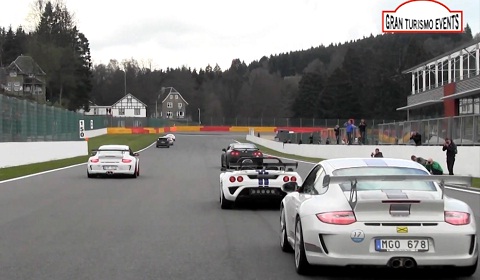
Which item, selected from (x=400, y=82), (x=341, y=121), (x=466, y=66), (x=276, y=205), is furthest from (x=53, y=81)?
(x=276, y=205)

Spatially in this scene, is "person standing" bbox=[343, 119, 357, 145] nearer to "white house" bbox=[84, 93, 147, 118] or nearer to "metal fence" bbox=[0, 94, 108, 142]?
"metal fence" bbox=[0, 94, 108, 142]

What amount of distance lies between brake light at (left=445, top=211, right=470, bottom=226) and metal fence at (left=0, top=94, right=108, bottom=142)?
26.8 metres

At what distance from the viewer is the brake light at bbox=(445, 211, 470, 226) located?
6.80m

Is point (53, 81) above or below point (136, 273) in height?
above

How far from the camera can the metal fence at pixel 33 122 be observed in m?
32.0

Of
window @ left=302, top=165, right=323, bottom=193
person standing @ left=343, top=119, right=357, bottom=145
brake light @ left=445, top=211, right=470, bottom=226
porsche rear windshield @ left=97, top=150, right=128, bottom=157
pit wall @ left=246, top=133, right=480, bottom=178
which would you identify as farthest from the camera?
person standing @ left=343, top=119, right=357, bottom=145

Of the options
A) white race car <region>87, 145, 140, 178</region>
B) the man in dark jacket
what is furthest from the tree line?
white race car <region>87, 145, 140, 178</region>

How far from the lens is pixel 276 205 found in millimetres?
15602

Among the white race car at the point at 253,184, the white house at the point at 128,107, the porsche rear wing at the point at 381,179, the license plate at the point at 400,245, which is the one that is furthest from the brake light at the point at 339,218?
the white house at the point at 128,107

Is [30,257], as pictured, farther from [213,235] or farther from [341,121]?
[341,121]

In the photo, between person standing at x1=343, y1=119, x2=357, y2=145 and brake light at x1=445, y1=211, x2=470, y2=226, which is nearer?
brake light at x1=445, y1=211, x2=470, y2=226

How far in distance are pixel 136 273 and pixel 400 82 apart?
384 feet

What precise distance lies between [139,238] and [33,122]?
28339 millimetres

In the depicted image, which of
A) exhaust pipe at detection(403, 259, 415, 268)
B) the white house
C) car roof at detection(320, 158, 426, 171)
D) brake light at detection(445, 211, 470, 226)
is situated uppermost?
the white house
